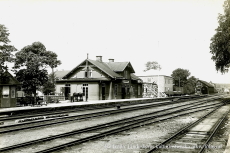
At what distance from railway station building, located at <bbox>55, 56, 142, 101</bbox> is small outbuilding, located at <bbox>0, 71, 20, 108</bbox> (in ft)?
39.0

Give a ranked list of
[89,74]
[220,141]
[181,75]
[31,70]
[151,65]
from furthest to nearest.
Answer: [151,65] → [181,75] → [89,74] → [31,70] → [220,141]

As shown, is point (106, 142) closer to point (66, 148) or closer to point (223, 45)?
point (66, 148)

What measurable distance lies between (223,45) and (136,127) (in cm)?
2503

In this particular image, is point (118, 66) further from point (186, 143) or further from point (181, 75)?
point (181, 75)

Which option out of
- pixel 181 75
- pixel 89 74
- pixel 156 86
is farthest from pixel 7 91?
pixel 181 75

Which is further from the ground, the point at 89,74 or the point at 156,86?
the point at 89,74

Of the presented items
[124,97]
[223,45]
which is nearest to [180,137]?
[223,45]

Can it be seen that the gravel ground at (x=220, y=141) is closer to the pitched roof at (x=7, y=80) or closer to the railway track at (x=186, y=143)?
the railway track at (x=186, y=143)

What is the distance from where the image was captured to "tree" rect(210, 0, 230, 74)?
30516mm

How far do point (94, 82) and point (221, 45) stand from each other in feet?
60.9

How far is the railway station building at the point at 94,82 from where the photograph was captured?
118ft

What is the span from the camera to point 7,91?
876 inches

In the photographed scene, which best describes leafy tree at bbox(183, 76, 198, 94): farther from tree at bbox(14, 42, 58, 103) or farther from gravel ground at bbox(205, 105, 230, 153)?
gravel ground at bbox(205, 105, 230, 153)

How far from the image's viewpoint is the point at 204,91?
90438 millimetres
